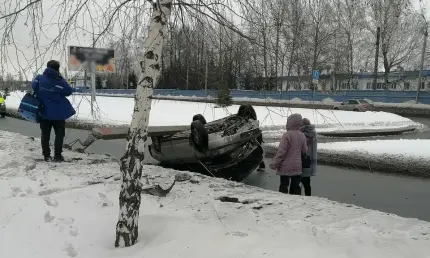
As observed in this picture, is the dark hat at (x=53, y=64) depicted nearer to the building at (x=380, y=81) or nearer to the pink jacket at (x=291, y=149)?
the pink jacket at (x=291, y=149)

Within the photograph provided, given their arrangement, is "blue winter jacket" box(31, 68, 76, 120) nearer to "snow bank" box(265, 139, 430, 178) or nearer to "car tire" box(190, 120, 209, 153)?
"car tire" box(190, 120, 209, 153)

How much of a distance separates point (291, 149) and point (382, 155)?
19.4ft

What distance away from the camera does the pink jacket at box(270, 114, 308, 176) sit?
610 centimetres

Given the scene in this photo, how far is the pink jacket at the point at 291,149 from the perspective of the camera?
6.10 m

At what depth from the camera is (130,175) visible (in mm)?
3648

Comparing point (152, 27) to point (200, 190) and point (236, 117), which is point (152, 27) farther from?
point (236, 117)

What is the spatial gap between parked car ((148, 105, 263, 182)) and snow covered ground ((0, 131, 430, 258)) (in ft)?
4.69

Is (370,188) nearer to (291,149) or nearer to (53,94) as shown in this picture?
(291,149)

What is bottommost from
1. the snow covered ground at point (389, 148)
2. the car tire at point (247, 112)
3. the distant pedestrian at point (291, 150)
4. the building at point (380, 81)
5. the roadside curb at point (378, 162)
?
the roadside curb at point (378, 162)

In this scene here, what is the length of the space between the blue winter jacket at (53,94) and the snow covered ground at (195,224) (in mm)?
1492

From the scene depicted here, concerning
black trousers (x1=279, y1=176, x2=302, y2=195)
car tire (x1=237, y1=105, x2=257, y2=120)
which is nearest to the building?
car tire (x1=237, y1=105, x2=257, y2=120)

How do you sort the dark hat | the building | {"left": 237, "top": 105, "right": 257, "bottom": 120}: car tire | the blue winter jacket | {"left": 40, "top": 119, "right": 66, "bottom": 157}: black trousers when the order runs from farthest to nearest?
the building < {"left": 237, "top": 105, "right": 257, "bottom": 120}: car tire < {"left": 40, "top": 119, "right": 66, "bottom": 157}: black trousers < the blue winter jacket < the dark hat

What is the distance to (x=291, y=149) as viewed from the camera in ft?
20.1

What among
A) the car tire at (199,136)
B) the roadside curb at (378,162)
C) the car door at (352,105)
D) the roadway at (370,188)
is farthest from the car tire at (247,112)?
the car door at (352,105)
